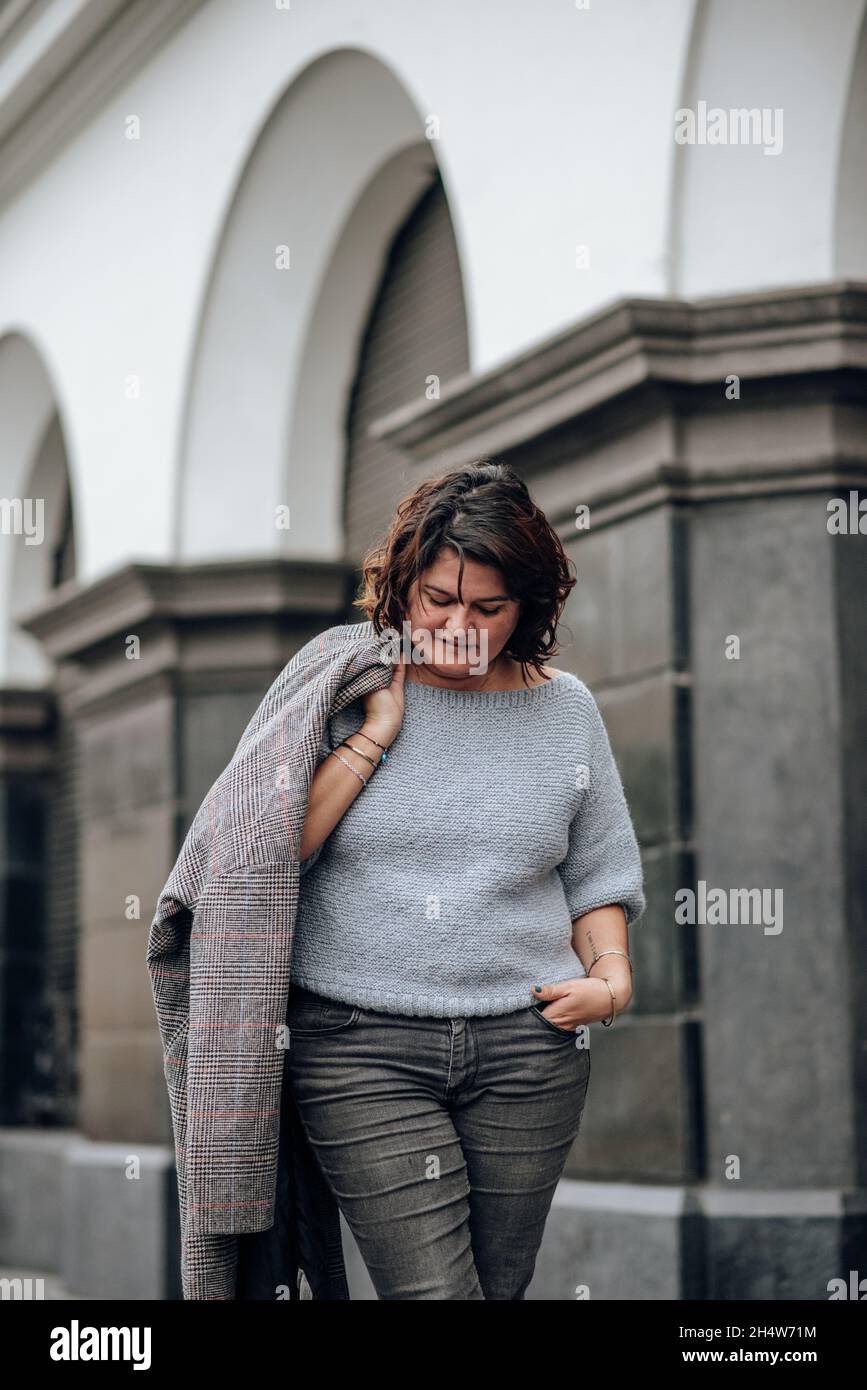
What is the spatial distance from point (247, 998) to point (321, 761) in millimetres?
371

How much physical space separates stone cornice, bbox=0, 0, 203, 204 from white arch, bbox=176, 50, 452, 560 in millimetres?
1083

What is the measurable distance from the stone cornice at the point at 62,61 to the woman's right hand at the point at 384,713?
22.3 ft

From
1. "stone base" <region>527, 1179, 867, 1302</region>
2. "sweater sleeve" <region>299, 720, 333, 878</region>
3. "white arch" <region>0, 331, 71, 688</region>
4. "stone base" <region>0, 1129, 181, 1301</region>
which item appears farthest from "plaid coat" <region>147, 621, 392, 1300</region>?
"white arch" <region>0, 331, 71, 688</region>

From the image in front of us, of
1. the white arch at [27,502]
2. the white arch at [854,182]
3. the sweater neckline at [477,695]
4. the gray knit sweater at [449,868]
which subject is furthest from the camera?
the white arch at [27,502]

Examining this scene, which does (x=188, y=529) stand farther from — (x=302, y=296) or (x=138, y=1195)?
(x=138, y=1195)

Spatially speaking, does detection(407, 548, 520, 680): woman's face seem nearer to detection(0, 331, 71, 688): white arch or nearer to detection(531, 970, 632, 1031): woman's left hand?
detection(531, 970, 632, 1031): woman's left hand

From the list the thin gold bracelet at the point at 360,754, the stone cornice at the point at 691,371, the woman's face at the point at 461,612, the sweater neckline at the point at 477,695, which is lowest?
the thin gold bracelet at the point at 360,754

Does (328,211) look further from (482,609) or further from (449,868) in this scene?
(449,868)

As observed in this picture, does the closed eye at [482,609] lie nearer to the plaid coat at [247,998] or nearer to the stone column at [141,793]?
the plaid coat at [247,998]

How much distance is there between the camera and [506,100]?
668 centimetres

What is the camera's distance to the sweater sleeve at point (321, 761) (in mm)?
2920

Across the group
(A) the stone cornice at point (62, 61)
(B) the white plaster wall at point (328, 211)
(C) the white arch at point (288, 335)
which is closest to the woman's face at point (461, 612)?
(B) the white plaster wall at point (328, 211)

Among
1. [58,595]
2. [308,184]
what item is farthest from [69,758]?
[308,184]

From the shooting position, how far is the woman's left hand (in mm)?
2943
